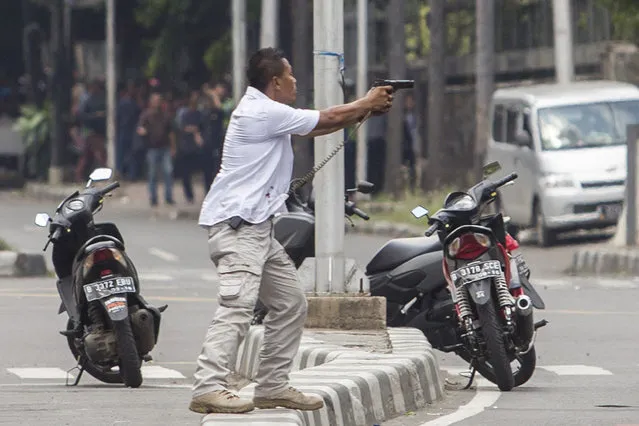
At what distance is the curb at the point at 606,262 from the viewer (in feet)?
67.9

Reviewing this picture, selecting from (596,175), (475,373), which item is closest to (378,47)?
(596,175)

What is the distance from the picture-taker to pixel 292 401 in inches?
348

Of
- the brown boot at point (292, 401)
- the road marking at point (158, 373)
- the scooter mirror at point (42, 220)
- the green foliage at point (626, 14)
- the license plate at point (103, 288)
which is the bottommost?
the road marking at point (158, 373)

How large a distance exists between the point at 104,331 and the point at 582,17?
22.3 m

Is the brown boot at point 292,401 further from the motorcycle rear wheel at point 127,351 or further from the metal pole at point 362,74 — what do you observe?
the metal pole at point 362,74

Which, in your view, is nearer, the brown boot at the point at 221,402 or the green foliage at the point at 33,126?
the brown boot at the point at 221,402

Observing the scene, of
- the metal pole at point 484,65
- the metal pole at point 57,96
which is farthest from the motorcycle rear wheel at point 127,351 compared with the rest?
the metal pole at point 57,96

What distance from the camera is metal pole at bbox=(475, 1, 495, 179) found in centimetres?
2866

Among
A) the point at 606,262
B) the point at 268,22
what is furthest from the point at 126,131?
the point at 606,262

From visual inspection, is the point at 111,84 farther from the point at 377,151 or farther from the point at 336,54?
the point at 336,54

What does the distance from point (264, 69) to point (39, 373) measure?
156 inches

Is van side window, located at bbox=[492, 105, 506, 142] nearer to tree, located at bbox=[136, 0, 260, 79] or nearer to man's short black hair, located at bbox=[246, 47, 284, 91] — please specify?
tree, located at bbox=[136, 0, 260, 79]

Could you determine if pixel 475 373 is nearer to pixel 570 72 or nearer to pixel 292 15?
pixel 570 72

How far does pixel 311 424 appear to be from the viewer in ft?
29.0
